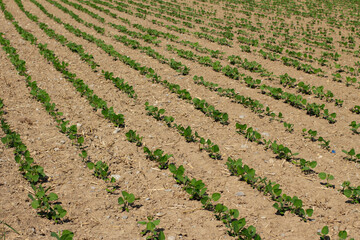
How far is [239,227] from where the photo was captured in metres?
3.85

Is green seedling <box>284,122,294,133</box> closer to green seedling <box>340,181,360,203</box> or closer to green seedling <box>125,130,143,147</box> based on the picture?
green seedling <box>340,181,360,203</box>

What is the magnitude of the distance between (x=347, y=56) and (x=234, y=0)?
1684cm

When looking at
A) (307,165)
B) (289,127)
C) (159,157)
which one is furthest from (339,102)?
(159,157)

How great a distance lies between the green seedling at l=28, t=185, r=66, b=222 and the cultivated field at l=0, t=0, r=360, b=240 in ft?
0.07

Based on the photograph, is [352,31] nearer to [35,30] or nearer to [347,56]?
[347,56]

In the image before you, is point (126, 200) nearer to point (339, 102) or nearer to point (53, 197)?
point (53, 197)

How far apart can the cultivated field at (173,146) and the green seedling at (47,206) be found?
0.02 meters

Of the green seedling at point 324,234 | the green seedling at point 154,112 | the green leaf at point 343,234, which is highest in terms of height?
the green seedling at point 154,112

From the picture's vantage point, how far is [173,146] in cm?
589

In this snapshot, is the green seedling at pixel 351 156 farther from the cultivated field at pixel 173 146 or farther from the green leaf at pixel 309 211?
the green leaf at pixel 309 211

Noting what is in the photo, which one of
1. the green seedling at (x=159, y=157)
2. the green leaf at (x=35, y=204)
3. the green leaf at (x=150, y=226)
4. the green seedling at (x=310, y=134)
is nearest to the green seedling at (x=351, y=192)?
the green seedling at (x=310, y=134)

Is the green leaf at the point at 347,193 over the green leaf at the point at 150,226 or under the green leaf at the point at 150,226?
over

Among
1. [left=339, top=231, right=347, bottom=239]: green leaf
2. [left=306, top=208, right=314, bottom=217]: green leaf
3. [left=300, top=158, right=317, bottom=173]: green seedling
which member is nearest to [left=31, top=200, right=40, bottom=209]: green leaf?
[left=306, top=208, right=314, bottom=217]: green leaf

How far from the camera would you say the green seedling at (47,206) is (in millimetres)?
3959
